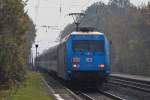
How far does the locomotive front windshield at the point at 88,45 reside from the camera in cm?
3312

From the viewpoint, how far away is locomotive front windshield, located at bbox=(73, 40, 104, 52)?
109 feet

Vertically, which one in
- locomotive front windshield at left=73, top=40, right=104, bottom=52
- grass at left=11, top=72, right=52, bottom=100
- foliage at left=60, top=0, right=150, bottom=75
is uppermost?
foliage at left=60, top=0, right=150, bottom=75

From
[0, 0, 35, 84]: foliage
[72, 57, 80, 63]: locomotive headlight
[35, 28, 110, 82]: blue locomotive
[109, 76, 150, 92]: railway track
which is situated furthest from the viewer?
[109, 76, 150, 92]: railway track

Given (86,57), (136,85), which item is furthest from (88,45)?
(136,85)

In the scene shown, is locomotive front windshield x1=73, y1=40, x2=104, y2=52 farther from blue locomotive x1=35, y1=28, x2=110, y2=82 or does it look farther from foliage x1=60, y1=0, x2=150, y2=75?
foliage x1=60, y1=0, x2=150, y2=75

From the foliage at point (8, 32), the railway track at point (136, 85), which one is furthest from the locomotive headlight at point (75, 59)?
the railway track at point (136, 85)

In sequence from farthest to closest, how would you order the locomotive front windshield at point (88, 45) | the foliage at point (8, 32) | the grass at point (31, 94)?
the locomotive front windshield at point (88, 45) < the foliage at point (8, 32) < the grass at point (31, 94)

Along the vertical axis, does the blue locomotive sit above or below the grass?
above

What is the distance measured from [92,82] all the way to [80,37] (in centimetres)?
275

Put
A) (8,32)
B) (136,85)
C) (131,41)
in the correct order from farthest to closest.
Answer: (131,41), (136,85), (8,32)

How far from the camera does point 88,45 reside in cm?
3328

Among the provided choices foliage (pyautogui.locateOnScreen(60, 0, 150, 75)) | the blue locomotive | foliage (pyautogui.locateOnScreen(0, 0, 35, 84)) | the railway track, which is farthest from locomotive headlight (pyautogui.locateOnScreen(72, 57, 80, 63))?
foliage (pyautogui.locateOnScreen(60, 0, 150, 75))

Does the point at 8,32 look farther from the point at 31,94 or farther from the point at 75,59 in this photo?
the point at 75,59

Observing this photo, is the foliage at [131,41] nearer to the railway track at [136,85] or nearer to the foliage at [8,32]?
the railway track at [136,85]
